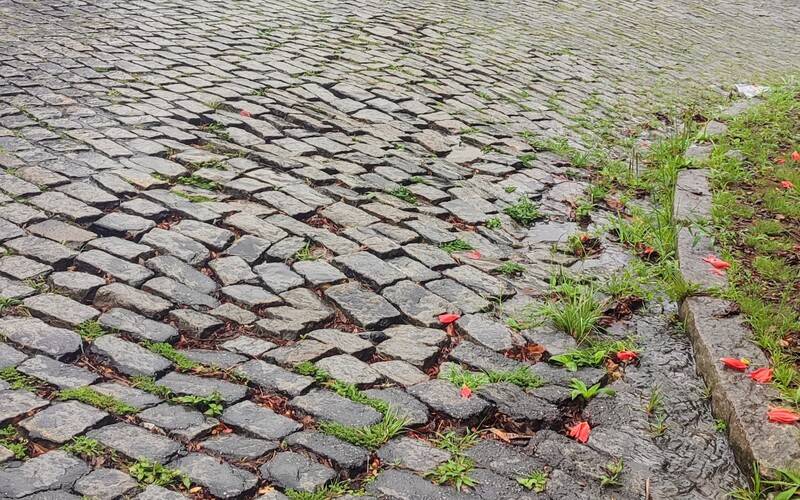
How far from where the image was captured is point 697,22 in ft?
37.4

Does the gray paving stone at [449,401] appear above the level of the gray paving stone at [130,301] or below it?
below

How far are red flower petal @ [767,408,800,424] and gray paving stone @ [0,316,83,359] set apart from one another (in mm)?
2507

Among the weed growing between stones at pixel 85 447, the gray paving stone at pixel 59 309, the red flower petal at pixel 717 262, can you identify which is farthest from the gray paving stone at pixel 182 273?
the red flower petal at pixel 717 262

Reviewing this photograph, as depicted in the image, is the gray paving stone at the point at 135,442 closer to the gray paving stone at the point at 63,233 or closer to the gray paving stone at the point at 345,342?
the gray paving stone at the point at 345,342

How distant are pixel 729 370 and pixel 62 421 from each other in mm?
2410

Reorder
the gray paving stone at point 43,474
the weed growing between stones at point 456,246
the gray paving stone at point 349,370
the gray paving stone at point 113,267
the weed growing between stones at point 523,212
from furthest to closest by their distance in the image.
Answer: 1. the weed growing between stones at point 523,212
2. the weed growing between stones at point 456,246
3. the gray paving stone at point 113,267
4. the gray paving stone at point 349,370
5. the gray paving stone at point 43,474

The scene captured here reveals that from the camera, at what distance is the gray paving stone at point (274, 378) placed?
2.95 meters

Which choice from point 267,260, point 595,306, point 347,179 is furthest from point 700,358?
point 347,179

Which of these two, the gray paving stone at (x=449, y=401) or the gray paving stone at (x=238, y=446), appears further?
the gray paving stone at (x=449, y=401)

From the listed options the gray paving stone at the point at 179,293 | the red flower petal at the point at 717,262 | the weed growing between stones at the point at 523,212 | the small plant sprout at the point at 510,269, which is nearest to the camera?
the gray paving stone at the point at 179,293

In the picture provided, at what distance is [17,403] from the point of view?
8.80 ft

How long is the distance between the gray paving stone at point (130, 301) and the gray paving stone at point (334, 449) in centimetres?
97

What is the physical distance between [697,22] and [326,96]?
7.33m

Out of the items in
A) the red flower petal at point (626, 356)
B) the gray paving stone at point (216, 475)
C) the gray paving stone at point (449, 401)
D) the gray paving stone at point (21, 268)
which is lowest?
the red flower petal at point (626, 356)
